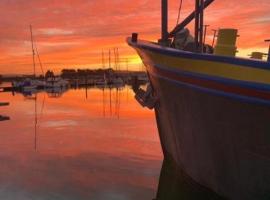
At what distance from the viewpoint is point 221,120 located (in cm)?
809

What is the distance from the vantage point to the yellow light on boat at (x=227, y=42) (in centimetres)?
948

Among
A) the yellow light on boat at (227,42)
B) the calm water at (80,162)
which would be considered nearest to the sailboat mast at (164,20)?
the yellow light on boat at (227,42)

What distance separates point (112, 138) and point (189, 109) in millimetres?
11104

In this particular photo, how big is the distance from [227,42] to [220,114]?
208 centimetres

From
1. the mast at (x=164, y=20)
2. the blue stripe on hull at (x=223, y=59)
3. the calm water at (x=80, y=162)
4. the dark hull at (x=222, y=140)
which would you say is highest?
the mast at (x=164, y=20)

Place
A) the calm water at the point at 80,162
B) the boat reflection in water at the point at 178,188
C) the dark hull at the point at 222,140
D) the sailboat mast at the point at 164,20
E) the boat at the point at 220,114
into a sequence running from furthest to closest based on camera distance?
the sailboat mast at the point at 164,20
the calm water at the point at 80,162
the boat reflection in water at the point at 178,188
the dark hull at the point at 222,140
the boat at the point at 220,114

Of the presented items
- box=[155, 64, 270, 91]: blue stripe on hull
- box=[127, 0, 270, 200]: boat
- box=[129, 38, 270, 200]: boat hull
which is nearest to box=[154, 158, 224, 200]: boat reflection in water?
box=[127, 0, 270, 200]: boat

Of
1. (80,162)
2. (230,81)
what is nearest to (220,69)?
(230,81)

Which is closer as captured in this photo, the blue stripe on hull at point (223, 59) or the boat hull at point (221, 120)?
the blue stripe on hull at point (223, 59)

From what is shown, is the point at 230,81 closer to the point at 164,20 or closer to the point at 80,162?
the point at 164,20

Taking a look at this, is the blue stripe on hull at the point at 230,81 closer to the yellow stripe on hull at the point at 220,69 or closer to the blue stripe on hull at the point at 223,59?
the yellow stripe on hull at the point at 220,69

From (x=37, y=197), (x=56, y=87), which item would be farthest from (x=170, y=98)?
(x=56, y=87)

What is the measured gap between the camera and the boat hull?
727 cm

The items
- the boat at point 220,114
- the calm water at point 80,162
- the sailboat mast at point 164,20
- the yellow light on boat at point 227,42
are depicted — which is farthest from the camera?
the sailboat mast at point 164,20
